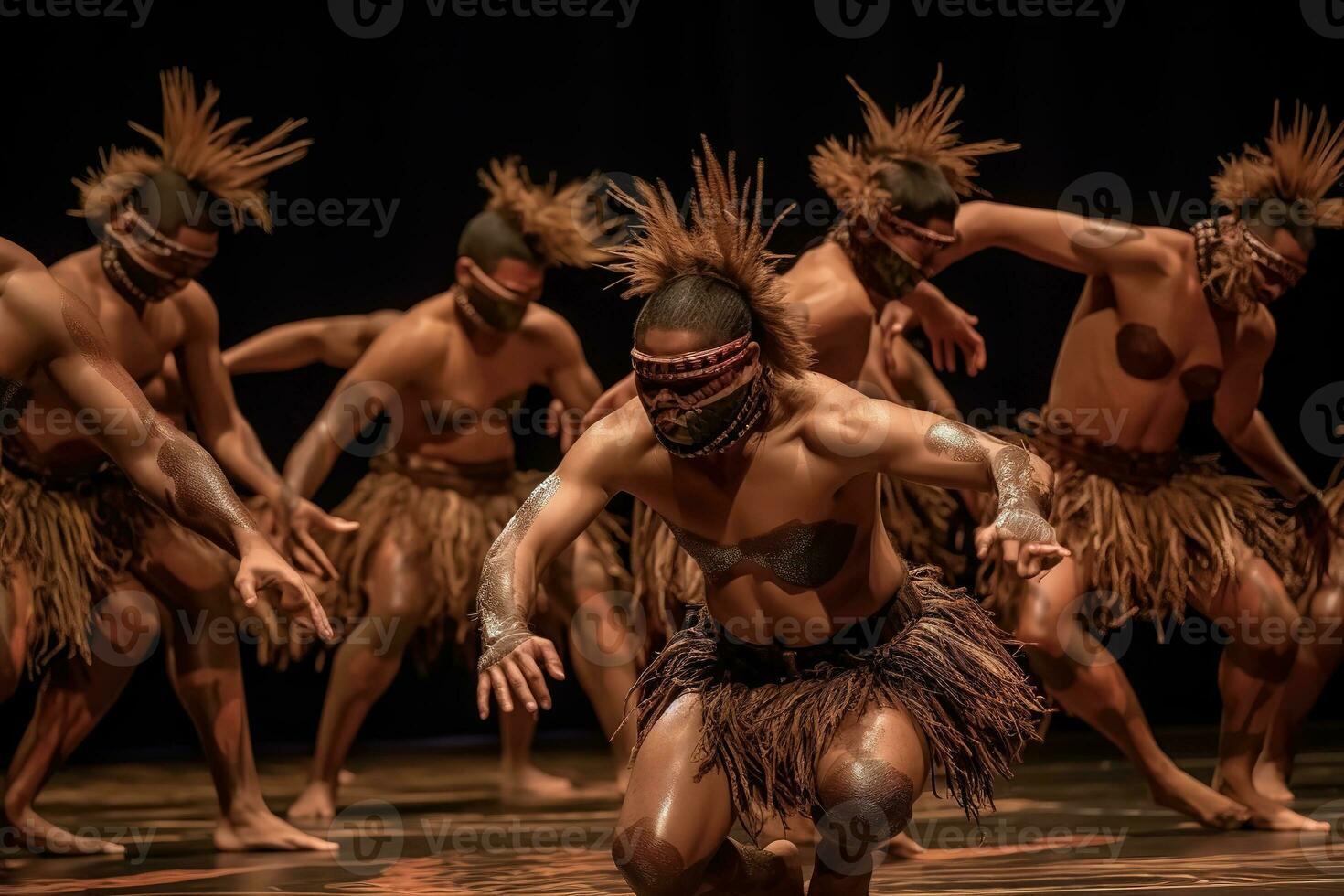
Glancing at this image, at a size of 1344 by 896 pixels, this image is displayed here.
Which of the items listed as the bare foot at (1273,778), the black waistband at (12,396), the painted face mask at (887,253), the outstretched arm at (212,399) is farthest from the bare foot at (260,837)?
the bare foot at (1273,778)

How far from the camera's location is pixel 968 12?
235 inches

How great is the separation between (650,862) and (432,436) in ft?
8.11

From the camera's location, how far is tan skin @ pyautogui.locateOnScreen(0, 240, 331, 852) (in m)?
2.79

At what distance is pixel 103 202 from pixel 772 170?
242cm

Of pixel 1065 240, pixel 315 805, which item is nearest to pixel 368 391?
pixel 315 805

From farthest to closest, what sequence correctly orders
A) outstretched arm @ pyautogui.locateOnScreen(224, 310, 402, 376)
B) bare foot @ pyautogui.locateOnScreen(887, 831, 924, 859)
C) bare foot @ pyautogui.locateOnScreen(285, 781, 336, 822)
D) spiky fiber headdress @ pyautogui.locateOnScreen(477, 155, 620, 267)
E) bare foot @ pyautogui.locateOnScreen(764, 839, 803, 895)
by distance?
outstretched arm @ pyautogui.locateOnScreen(224, 310, 402, 376), spiky fiber headdress @ pyautogui.locateOnScreen(477, 155, 620, 267), bare foot @ pyautogui.locateOnScreen(285, 781, 336, 822), bare foot @ pyautogui.locateOnScreen(887, 831, 924, 859), bare foot @ pyautogui.locateOnScreen(764, 839, 803, 895)

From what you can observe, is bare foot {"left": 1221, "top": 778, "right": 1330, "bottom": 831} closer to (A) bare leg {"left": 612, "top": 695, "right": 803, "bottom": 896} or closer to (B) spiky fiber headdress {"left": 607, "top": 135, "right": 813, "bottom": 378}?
(A) bare leg {"left": 612, "top": 695, "right": 803, "bottom": 896}

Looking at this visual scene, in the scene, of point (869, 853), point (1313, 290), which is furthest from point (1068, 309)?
point (869, 853)

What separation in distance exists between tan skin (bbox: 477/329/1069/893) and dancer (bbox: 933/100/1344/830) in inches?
57.2

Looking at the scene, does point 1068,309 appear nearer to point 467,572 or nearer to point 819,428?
point 467,572

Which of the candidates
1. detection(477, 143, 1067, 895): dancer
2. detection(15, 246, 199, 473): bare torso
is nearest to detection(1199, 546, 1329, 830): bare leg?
detection(477, 143, 1067, 895): dancer

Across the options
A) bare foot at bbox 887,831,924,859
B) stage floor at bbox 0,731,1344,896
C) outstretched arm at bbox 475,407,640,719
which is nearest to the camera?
outstretched arm at bbox 475,407,640,719

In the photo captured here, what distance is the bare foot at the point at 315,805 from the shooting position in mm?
4695

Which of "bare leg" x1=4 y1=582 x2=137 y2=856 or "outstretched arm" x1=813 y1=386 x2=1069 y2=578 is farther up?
"outstretched arm" x1=813 y1=386 x2=1069 y2=578
